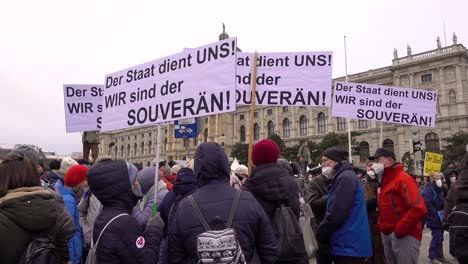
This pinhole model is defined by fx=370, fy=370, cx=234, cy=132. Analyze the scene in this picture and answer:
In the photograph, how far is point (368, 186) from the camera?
17.4 feet

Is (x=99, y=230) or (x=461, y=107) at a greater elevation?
(x=461, y=107)

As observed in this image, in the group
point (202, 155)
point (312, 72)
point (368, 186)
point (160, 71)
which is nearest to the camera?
point (202, 155)

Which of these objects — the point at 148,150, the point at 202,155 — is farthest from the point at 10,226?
the point at 148,150

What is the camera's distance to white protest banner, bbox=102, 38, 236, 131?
4.00m

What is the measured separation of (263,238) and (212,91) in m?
1.94

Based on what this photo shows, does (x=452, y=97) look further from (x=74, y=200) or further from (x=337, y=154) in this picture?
(x=74, y=200)

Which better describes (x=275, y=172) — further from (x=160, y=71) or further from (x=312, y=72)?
(x=312, y=72)

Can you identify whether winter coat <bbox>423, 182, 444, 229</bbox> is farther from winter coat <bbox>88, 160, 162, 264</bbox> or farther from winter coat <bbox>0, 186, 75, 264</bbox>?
winter coat <bbox>0, 186, 75, 264</bbox>

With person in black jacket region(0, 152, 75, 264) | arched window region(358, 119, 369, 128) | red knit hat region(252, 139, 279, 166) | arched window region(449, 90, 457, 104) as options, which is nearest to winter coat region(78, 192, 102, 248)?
person in black jacket region(0, 152, 75, 264)

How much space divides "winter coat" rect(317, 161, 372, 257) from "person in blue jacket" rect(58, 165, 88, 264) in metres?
2.32

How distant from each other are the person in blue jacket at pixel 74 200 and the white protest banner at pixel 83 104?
339cm

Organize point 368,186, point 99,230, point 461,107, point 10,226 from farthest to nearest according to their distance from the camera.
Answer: point 461,107
point 368,186
point 99,230
point 10,226

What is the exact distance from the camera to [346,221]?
11.9ft

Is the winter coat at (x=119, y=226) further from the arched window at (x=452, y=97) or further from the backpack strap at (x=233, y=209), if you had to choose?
the arched window at (x=452, y=97)
